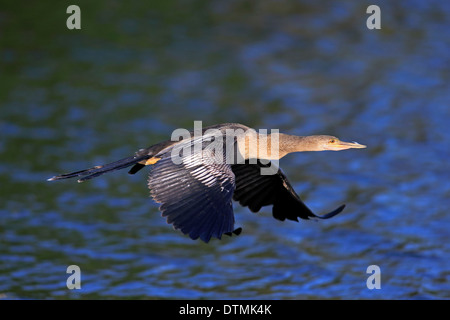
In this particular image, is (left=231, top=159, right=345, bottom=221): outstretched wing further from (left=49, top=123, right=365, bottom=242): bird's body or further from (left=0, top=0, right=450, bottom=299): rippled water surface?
(left=0, top=0, right=450, bottom=299): rippled water surface

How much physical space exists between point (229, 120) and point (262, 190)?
12.3 feet

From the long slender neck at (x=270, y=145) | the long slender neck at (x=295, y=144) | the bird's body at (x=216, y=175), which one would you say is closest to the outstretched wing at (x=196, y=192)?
the bird's body at (x=216, y=175)

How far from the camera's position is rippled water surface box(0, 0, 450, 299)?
8891 millimetres

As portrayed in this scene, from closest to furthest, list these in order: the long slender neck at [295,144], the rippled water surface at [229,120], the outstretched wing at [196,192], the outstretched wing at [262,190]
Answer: the outstretched wing at [196,192]
the long slender neck at [295,144]
the outstretched wing at [262,190]
the rippled water surface at [229,120]

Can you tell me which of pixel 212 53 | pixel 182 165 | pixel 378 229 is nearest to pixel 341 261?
pixel 378 229

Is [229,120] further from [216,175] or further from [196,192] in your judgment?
[196,192]

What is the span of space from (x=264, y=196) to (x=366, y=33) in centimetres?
672

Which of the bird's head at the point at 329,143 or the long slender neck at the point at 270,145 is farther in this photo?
the bird's head at the point at 329,143

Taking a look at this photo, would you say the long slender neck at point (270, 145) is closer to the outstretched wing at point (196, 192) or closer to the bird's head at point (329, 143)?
the bird's head at point (329, 143)

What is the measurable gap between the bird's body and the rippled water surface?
1292 mm

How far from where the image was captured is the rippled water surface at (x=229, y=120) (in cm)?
889

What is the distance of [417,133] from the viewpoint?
11.4 meters

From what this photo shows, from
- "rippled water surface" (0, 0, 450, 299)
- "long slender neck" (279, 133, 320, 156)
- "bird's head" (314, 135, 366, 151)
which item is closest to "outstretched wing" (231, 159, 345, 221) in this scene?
"long slender neck" (279, 133, 320, 156)
